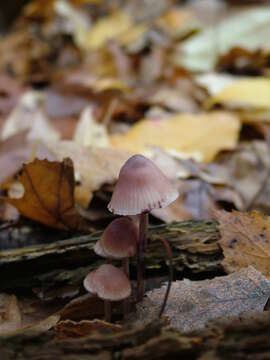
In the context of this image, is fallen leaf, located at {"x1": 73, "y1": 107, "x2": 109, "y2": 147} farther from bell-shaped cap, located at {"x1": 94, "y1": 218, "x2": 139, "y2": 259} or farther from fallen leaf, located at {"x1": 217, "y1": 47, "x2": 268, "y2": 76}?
fallen leaf, located at {"x1": 217, "y1": 47, "x2": 268, "y2": 76}

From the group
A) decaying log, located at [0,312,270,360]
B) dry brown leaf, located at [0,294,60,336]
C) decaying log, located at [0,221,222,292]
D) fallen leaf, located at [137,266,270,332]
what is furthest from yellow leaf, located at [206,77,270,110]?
decaying log, located at [0,312,270,360]

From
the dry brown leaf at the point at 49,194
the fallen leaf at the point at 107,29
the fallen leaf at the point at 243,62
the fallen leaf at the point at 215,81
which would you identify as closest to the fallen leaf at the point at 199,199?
the dry brown leaf at the point at 49,194

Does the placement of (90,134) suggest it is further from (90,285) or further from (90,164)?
(90,285)

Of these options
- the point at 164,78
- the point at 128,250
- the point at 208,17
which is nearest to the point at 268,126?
the point at 164,78

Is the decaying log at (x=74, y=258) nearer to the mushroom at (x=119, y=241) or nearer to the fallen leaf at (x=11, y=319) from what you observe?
the fallen leaf at (x=11, y=319)

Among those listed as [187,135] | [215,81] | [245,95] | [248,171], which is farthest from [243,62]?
[248,171]
